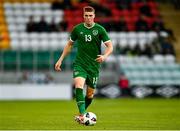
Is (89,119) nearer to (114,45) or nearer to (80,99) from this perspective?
(80,99)

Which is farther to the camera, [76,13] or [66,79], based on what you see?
[76,13]

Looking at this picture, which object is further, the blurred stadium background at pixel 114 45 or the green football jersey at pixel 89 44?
the blurred stadium background at pixel 114 45

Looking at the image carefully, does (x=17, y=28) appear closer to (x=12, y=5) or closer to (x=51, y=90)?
(x=12, y=5)

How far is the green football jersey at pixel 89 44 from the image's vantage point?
15.6 metres

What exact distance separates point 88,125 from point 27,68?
21196 mm

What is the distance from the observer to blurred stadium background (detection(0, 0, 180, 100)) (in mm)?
35219

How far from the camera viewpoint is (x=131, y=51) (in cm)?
3781

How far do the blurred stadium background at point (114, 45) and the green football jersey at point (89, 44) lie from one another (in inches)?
713

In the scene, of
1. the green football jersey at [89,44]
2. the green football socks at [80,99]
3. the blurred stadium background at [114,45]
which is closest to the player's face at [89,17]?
the green football jersey at [89,44]

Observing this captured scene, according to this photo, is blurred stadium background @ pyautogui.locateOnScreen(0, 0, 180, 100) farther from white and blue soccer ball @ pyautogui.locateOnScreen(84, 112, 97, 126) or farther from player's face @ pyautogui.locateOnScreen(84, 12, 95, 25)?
white and blue soccer ball @ pyautogui.locateOnScreen(84, 112, 97, 126)

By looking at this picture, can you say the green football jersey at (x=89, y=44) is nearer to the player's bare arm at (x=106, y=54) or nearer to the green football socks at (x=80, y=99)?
the player's bare arm at (x=106, y=54)

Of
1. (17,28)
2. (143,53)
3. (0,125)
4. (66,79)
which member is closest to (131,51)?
(143,53)

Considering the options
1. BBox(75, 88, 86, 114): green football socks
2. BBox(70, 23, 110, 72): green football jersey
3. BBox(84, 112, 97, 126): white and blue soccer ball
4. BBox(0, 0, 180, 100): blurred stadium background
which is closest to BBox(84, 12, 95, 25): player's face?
BBox(70, 23, 110, 72): green football jersey

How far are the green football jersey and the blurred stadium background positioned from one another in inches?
713
